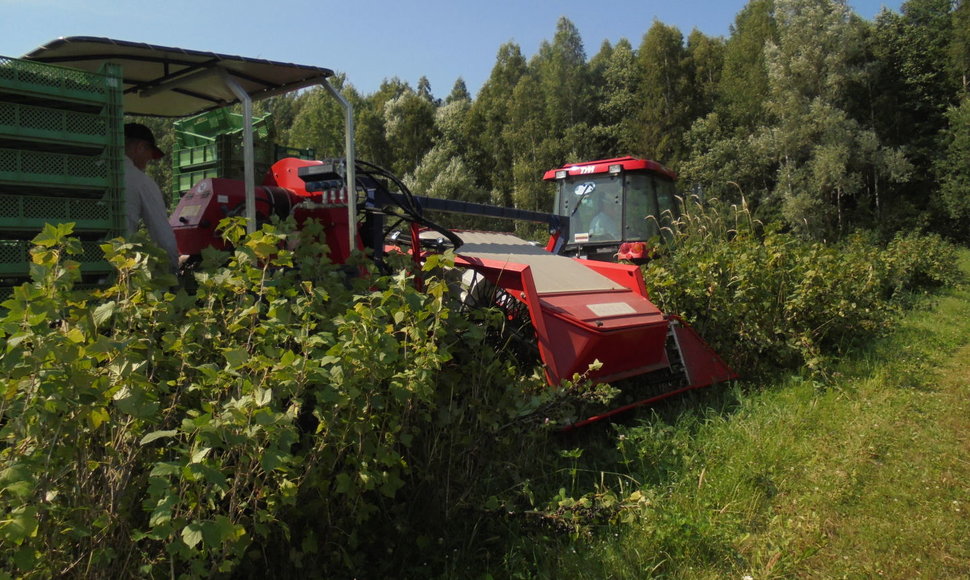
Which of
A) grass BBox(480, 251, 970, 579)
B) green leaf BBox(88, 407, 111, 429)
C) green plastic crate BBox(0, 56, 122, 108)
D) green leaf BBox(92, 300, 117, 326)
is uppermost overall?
green plastic crate BBox(0, 56, 122, 108)

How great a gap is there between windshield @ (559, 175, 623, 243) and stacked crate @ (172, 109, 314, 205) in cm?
414

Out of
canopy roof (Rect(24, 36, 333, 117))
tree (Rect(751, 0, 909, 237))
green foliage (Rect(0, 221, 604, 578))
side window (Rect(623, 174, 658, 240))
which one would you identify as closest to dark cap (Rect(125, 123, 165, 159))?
canopy roof (Rect(24, 36, 333, 117))

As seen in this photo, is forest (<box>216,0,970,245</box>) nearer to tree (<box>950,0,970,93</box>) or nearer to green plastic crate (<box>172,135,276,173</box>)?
tree (<box>950,0,970,93</box>)

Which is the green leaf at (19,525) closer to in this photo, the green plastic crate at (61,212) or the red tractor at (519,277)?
the green plastic crate at (61,212)

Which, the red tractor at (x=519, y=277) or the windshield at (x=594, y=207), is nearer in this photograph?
the red tractor at (x=519, y=277)

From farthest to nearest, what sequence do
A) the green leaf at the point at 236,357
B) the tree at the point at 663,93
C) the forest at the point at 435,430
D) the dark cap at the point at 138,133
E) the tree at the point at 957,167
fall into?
the tree at the point at 663,93
the tree at the point at 957,167
the dark cap at the point at 138,133
the green leaf at the point at 236,357
the forest at the point at 435,430

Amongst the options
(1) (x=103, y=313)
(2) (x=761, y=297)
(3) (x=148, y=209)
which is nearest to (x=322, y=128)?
(2) (x=761, y=297)

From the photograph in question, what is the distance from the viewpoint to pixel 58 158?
259cm

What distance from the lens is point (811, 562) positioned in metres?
2.79

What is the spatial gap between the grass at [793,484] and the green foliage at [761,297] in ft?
1.25

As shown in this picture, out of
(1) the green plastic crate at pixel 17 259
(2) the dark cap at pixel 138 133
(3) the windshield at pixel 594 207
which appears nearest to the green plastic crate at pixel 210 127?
(2) the dark cap at pixel 138 133

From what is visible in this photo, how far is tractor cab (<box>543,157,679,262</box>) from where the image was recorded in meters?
8.50

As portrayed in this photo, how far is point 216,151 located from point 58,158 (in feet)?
9.73

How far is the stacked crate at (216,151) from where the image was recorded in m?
5.40
